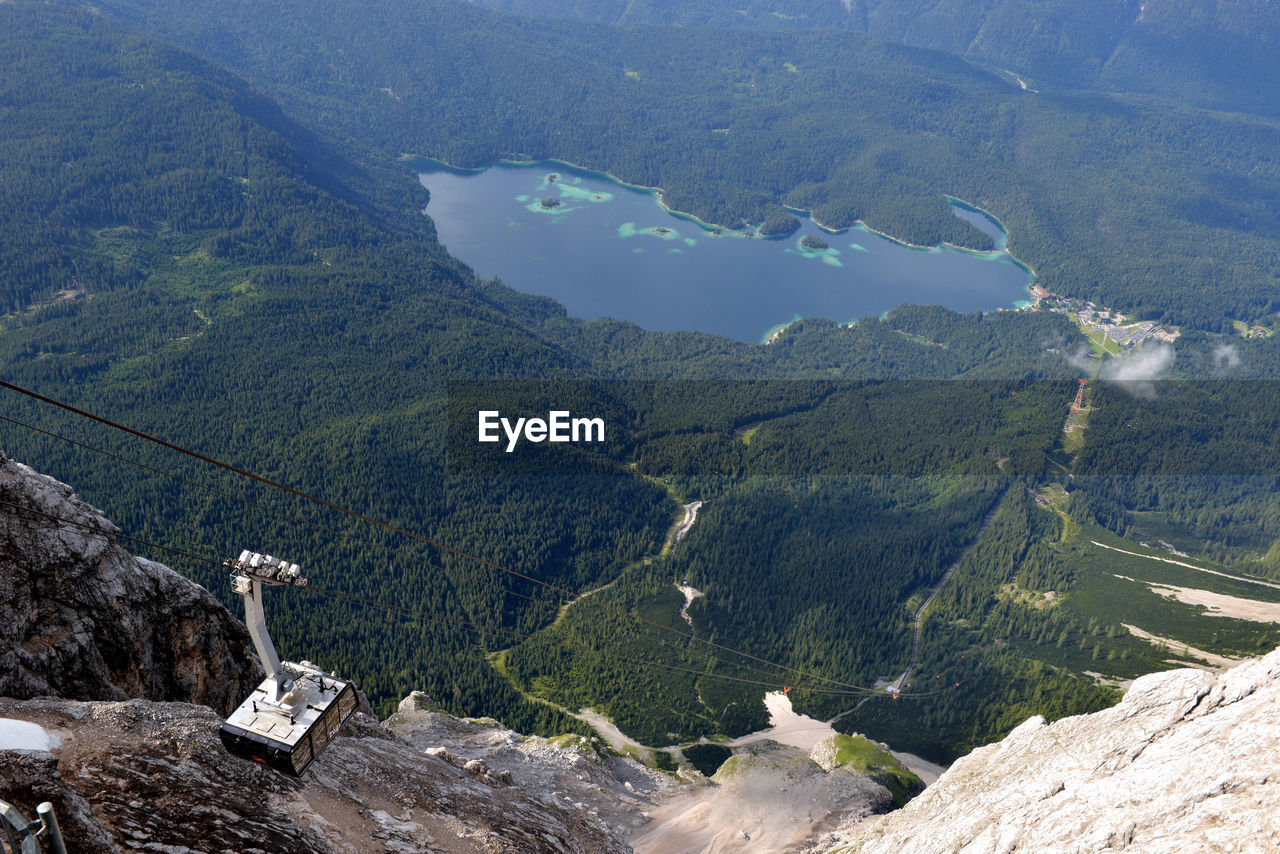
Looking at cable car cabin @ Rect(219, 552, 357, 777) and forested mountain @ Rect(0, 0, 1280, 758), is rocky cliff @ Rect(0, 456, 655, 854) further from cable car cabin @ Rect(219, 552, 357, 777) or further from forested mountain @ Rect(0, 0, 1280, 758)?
forested mountain @ Rect(0, 0, 1280, 758)

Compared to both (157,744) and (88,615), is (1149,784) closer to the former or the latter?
(157,744)

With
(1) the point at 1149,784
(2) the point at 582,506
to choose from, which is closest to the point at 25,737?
(1) the point at 1149,784

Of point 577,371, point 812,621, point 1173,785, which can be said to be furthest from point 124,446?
point 1173,785

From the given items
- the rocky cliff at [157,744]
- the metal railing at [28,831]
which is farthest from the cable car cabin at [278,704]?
the metal railing at [28,831]

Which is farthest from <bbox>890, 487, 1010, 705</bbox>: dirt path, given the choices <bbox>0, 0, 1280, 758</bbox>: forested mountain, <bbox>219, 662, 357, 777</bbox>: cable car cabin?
<bbox>219, 662, 357, 777</bbox>: cable car cabin

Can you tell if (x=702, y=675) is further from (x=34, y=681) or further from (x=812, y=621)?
(x=34, y=681)

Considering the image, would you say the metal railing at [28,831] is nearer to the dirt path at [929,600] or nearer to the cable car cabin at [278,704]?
the cable car cabin at [278,704]
